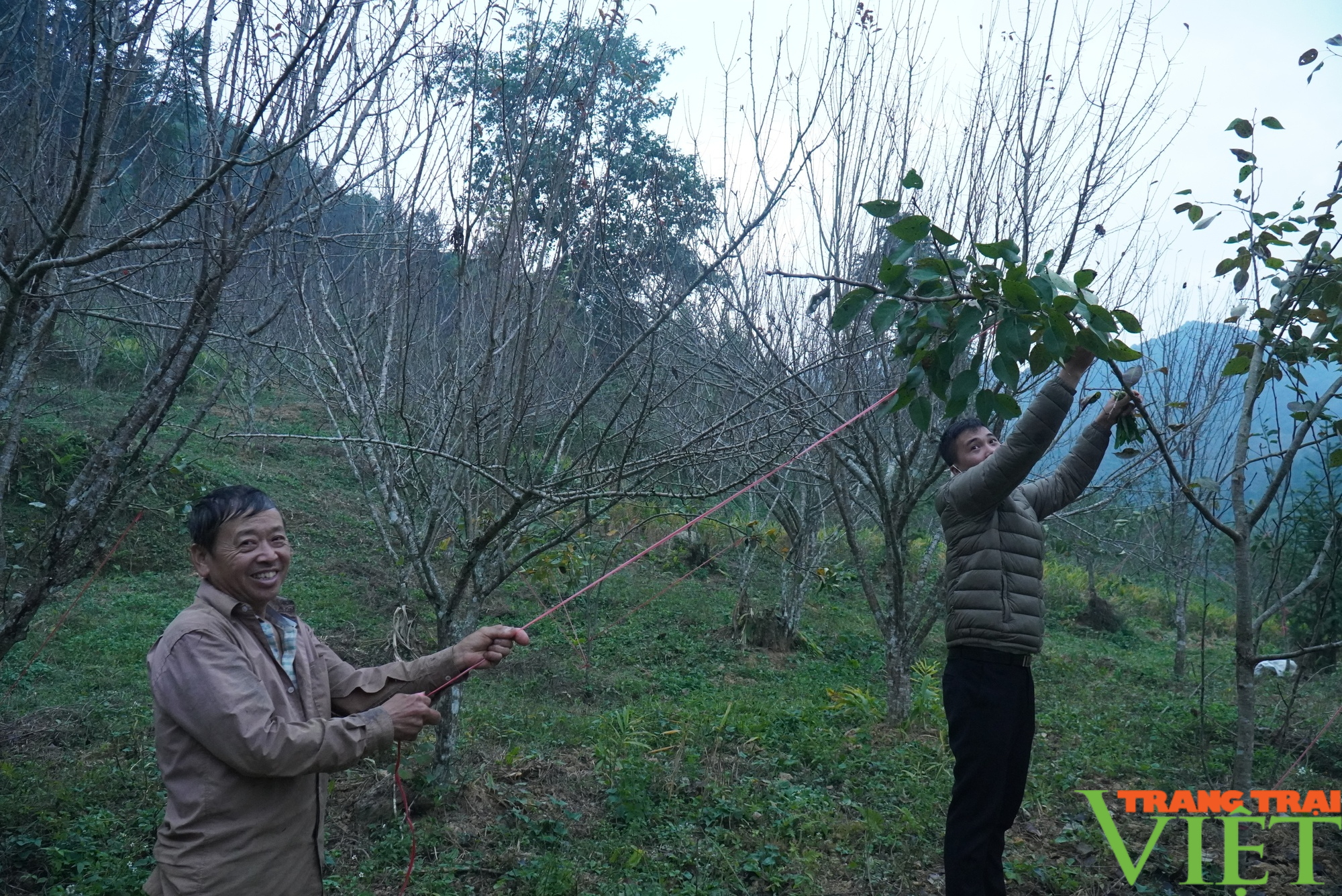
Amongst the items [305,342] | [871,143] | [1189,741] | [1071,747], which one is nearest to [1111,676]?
[1189,741]

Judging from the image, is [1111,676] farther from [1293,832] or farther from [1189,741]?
[1293,832]

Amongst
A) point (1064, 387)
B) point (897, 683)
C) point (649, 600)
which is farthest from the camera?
point (649, 600)

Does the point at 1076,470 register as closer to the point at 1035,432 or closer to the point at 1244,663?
the point at 1035,432

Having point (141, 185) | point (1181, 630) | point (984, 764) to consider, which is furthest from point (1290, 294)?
point (1181, 630)

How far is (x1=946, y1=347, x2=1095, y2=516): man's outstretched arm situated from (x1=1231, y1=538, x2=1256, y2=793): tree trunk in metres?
1.17

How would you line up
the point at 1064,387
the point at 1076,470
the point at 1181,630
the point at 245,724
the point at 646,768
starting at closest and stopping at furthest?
the point at 245,724
the point at 1064,387
the point at 1076,470
the point at 646,768
the point at 1181,630

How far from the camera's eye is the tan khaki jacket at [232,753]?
1.79 metres

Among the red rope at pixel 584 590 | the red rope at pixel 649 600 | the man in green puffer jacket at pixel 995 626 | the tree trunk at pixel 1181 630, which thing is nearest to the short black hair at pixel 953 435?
the man in green puffer jacket at pixel 995 626

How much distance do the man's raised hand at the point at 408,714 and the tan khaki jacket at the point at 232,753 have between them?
32 mm

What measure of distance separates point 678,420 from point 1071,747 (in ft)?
12.8

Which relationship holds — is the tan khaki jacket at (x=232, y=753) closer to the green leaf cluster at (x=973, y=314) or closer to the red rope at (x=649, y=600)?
the green leaf cluster at (x=973, y=314)

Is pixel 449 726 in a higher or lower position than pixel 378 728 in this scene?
lower

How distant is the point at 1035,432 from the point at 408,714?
2.05 m

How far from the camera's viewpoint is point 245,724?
1.78 meters
